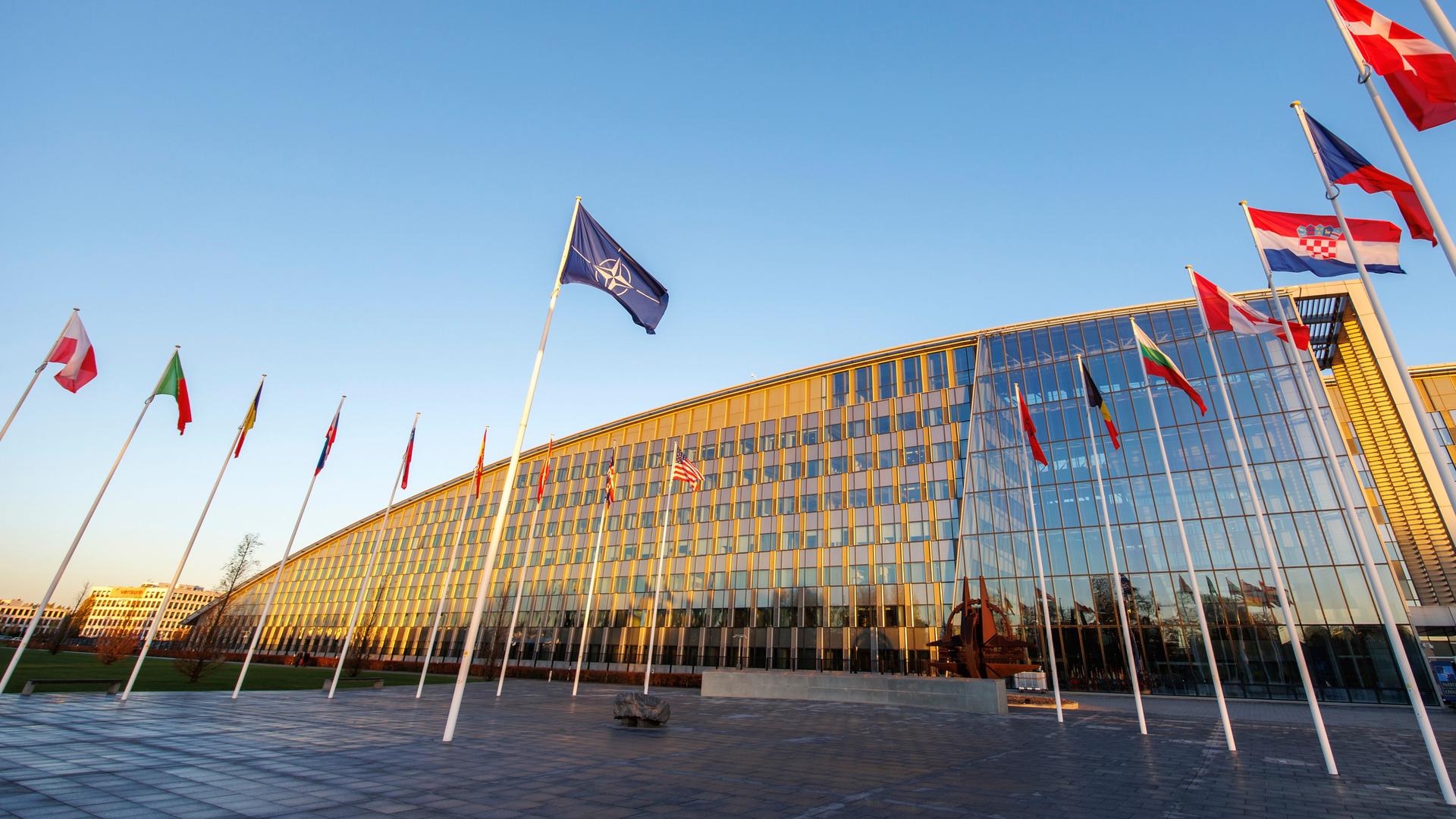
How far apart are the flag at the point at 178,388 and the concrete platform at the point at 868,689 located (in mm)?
25852

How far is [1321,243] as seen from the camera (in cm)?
1192

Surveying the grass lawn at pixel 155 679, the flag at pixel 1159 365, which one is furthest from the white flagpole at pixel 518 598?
the flag at pixel 1159 365

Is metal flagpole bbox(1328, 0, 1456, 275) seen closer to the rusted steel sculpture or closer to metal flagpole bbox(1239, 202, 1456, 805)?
metal flagpole bbox(1239, 202, 1456, 805)

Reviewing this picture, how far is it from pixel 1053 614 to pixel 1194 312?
24421mm

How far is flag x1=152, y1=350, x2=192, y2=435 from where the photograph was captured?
18375 millimetres

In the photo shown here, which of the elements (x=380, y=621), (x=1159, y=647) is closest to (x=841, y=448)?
(x=1159, y=647)

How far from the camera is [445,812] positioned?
728 cm

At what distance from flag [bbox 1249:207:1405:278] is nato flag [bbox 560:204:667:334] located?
13.1 meters

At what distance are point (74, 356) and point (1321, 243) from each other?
29.8 metres

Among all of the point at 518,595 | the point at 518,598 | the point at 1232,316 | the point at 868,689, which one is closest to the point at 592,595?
the point at 518,595

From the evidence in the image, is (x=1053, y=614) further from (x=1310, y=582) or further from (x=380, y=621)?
(x=380, y=621)

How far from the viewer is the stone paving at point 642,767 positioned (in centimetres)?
788

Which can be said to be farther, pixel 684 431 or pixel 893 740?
pixel 684 431

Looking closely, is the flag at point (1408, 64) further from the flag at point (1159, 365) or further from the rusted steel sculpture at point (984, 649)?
the rusted steel sculpture at point (984, 649)
